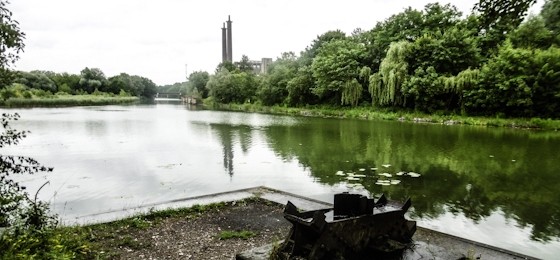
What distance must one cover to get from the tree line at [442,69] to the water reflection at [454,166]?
6.39m

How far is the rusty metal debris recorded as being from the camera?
3.69 metres

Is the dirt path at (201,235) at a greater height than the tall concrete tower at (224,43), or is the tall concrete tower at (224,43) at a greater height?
the tall concrete tower at (224,43)

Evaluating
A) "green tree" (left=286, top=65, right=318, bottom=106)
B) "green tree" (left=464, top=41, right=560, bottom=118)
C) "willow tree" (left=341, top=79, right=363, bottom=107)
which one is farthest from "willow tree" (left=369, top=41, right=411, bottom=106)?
"green tree" (left=286, top=65, right=318, bottom=106)

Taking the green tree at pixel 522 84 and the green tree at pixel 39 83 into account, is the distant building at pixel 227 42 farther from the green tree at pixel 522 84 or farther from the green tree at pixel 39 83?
the green tree at pixel 522 84

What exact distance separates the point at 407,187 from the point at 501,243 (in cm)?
374

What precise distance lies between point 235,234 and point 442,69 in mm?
33602

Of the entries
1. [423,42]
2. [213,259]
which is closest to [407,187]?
[213,259]

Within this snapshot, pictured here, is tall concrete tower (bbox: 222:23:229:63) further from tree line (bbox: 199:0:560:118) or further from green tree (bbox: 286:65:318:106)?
green tree (bbox: 286:65:318:106)

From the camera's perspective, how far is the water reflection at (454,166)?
27.5 ft

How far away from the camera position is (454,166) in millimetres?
13180

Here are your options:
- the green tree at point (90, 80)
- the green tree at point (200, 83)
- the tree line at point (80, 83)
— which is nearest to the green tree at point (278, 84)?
the green tree at point (200, 83)

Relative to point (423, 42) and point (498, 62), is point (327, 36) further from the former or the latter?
point (498, 62)

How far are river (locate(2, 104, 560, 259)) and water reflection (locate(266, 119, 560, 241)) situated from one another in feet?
0.12

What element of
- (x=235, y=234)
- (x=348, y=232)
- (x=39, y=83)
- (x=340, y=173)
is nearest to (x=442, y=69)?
(x=340, y=173)
